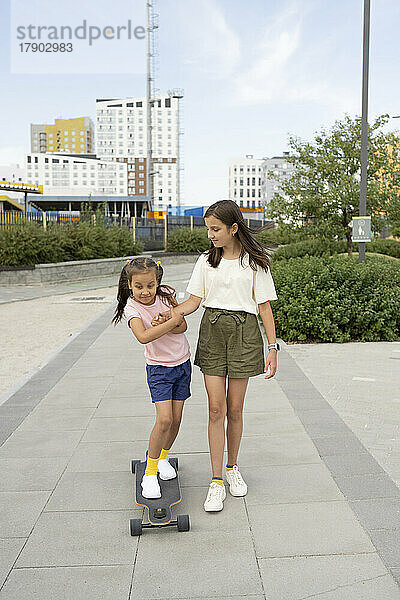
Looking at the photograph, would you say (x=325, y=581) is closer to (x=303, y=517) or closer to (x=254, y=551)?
(x=254, y=551)

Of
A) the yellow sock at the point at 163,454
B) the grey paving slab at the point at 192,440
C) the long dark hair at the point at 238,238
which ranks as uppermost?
the long dark hair at the point at 238,238

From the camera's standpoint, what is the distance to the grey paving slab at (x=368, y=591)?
9.10 feet

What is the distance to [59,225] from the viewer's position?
23594mm

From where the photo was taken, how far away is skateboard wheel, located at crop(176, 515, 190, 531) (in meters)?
3.41

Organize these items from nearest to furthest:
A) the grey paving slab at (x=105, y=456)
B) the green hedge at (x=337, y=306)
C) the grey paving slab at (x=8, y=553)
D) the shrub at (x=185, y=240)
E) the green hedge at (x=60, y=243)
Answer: the grey paving slab at (x=8, y=553)
the grey paving slab at (x=105, y=456)
the green hedge at (x=337, y=306)
the green hedge at (x=60, y=243)
the shrub at (x=185, y=240)

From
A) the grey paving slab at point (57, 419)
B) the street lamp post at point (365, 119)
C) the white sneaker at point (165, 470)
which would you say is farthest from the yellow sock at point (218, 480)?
the street lamp post at point (365, 119)

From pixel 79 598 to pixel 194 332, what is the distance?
7760mm

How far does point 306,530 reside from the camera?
3414 mm

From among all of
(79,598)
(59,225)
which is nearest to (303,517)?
(79,598)

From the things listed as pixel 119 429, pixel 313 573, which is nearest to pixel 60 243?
pixel 119 429

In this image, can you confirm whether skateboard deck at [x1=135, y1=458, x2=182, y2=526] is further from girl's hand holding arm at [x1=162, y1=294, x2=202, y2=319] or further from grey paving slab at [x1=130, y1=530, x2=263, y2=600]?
girl's hand holding arm at [x1=162, y1=294, x2=202, y2=319]

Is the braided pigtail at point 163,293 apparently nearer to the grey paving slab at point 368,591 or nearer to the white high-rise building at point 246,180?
the grey paving slab at point 368,591

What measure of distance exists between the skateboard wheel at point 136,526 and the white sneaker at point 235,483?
721 millimetres

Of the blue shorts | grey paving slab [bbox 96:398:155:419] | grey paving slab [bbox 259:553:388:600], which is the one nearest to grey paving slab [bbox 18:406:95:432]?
grey paving slab [bbox 96:398:155:419]
